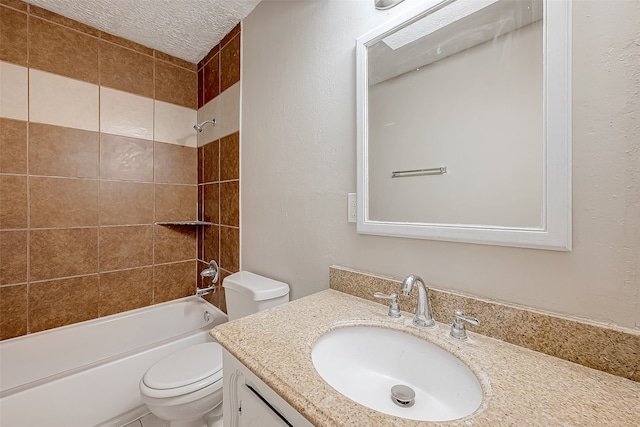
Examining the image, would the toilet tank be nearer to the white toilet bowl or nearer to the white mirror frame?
the white toilet bowl

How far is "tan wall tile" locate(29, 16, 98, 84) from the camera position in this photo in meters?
1.52

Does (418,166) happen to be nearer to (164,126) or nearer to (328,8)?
(328,8)

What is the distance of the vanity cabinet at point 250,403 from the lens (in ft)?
1.79

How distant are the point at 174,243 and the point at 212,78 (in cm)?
134

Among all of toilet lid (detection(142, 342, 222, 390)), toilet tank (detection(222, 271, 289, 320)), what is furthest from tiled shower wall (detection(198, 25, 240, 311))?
toilet lid (detection(142, 342, 222, 390))

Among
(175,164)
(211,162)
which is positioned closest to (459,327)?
(211,162)

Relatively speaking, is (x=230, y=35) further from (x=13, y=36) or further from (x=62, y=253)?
(x=62, y=253)

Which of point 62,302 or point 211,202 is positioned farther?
point 211,202

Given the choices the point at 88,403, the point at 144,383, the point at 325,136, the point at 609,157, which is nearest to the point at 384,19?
the point at 325,136

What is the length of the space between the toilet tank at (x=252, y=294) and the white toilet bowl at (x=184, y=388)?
0.86 feet

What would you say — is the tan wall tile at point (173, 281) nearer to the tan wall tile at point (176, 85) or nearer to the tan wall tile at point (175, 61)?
the tan wall tile at point (176, 85)

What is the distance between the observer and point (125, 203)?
183cm

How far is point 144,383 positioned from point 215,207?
1.15m

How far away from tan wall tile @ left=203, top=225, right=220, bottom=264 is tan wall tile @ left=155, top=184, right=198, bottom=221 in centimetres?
23
